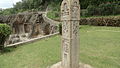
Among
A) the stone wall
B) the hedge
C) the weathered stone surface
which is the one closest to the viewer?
the weathered stone surface

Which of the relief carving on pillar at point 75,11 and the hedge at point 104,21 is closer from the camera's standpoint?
the relief carving on pillar at point 75,11

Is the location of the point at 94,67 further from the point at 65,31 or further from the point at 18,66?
the point at 18,66

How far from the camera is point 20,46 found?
6.93m

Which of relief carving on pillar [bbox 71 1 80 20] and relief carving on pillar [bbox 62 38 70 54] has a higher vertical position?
relief carving on pillar [bbox 71 1 80 20]

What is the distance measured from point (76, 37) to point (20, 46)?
4.66m

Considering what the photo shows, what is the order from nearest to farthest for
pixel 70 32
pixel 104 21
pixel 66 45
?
pixel 70 32 < pixel 66 45 < pixel 104 21

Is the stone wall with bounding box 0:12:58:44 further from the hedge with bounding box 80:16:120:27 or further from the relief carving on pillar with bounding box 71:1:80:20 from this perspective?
the relief carving on pillar with bounding box 71:1:80:20

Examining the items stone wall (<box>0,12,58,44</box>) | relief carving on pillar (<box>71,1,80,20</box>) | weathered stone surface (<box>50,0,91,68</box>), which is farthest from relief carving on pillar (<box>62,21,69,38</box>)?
stone wall (<box>0,12,58,44</box>)

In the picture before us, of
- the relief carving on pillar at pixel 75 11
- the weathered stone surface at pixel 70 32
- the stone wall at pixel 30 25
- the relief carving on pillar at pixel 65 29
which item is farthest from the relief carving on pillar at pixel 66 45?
the stone wall at pixel 30 25

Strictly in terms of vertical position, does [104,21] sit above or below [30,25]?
above

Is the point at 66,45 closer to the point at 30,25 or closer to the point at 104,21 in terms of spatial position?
the point at 104,21

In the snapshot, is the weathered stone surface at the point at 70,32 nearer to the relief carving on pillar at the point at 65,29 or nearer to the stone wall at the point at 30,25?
the relief carving on pillar at the point at 65,29

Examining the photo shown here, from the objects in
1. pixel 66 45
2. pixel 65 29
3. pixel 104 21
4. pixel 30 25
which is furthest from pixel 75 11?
pixel 30 25

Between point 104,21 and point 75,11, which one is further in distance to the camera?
point 104,21
